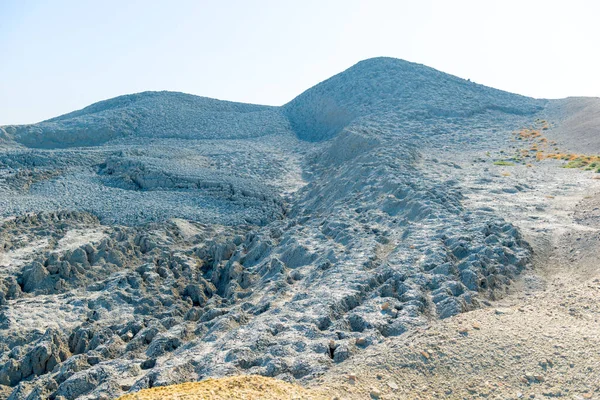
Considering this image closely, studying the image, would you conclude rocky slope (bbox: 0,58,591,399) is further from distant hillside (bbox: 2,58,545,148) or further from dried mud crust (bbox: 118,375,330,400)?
distant hillside (bbox: 2,58,545,148)

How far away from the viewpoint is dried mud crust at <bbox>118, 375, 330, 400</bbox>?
6.13 meters

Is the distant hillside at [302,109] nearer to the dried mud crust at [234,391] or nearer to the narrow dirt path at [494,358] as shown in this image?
the narrow dirt path at [494,358]

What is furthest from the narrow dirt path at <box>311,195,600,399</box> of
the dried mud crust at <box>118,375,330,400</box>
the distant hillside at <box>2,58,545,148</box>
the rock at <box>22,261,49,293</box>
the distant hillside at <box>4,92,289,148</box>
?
the distant hillside at <box>4,92,289,148</box>

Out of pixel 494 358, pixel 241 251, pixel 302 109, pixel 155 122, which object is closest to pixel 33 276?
pixel 241 251

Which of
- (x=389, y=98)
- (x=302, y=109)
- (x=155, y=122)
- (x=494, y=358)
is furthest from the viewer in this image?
(x=302, y=109)

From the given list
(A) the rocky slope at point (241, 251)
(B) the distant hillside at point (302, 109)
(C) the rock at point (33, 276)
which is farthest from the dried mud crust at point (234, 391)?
(B) the distant hillside at point (302, 109)

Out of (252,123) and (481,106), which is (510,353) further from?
(252,123)

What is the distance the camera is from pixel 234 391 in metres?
6.27

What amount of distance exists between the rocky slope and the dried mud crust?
131cm

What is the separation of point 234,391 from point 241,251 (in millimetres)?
9650

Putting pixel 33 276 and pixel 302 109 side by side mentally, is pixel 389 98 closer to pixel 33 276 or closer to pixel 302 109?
pixel 302 109

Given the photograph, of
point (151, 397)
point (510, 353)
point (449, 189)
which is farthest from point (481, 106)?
point (151, 397)

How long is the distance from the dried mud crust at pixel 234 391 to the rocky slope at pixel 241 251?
131 cm

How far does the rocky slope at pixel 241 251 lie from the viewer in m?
9.51
